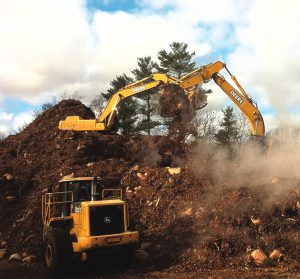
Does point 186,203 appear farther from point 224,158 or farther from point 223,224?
point 224,158

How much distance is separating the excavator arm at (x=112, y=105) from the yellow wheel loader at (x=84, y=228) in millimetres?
7150

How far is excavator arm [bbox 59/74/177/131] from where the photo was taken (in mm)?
17133

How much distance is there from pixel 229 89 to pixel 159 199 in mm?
5525

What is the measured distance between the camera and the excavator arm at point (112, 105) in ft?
56.2

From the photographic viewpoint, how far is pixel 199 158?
15.8 m

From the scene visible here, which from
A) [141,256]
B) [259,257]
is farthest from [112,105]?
[259,257]

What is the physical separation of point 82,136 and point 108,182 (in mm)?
4433

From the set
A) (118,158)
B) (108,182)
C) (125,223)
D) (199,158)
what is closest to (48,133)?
(118,158)

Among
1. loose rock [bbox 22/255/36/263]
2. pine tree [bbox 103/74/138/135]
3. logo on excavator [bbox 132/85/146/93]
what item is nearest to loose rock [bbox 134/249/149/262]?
loose rock [bbox 22/255/36/263]

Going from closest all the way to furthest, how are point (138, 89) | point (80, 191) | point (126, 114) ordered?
point (80, 191), point (138, 89), point (126, 114)

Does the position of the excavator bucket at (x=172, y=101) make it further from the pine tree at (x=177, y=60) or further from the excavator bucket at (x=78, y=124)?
the pine tree at (x=177, y=60)

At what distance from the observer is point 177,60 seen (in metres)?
37.2

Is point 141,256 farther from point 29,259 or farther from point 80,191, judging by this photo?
point 29,259

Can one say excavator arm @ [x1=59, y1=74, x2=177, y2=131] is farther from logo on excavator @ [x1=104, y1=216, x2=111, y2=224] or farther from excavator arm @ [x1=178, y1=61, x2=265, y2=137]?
logo on excavator @ [x1=104, y1=216, x2=111, y2=224]
